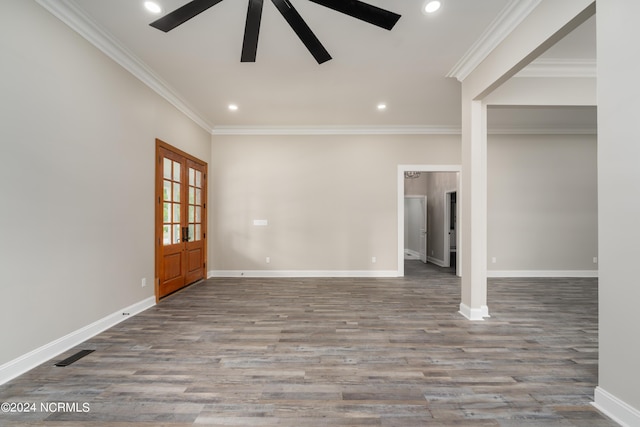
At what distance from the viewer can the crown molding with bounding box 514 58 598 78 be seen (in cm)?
317

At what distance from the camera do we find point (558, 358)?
237 cm

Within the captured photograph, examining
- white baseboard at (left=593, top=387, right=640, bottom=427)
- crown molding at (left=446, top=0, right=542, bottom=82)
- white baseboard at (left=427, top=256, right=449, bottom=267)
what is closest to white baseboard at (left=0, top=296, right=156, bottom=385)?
white baseboard at (left=593, top=387, right=640, bottom=427)

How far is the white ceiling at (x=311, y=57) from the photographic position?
8.25ft

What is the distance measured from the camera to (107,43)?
2891 mm

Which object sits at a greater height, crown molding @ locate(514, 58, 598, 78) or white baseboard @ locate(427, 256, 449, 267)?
crown molding @ locate(514, 58, 598, 78)

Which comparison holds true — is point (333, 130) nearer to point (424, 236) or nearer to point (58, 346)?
point (424, 236)

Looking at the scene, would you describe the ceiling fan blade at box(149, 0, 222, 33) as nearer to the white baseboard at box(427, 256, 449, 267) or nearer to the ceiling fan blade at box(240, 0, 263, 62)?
the ceiling fan blade at box(240, 0, 263, 62)

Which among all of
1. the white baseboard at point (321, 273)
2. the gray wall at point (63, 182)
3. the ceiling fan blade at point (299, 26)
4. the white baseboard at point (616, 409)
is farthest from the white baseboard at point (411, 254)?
the gray wall at point (63, 182)

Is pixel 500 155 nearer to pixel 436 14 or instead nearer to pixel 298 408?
pixel 436 14

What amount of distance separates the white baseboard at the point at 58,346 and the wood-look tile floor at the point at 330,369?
8 centimetres

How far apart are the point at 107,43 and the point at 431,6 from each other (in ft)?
10.6

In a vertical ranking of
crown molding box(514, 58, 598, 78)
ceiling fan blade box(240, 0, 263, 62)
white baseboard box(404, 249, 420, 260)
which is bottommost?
white baseboard box(404, 249, 420, 260)

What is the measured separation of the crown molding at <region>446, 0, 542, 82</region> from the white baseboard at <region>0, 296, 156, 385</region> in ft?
16.1

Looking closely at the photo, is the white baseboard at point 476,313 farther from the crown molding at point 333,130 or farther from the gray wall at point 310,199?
the crown molding at point 333,130
